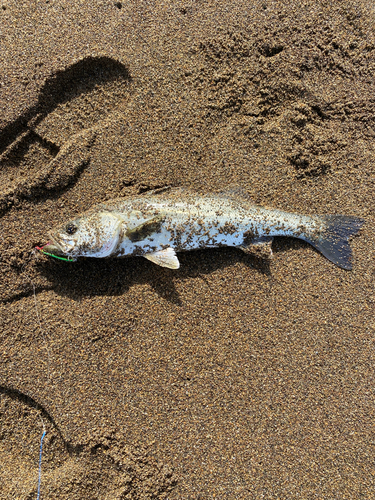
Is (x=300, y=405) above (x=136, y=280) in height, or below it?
below

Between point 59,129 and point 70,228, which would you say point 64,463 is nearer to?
point 70,228

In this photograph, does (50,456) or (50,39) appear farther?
(50,39)

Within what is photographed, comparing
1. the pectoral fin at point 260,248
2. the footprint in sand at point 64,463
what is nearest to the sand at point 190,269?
the footprint in sand at point 64,463

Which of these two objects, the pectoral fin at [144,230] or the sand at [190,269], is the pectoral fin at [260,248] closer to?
the sand at [190,269]

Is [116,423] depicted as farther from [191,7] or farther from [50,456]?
[191,7]

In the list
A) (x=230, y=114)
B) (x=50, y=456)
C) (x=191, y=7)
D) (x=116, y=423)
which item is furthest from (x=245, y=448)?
(x=191, y=7)

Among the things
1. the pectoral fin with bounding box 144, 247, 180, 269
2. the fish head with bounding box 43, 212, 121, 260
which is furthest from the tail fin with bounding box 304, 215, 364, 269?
the fish head with bounding box 43, 212, 121, 260

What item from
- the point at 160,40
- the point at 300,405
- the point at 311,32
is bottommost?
the point at 300,405
